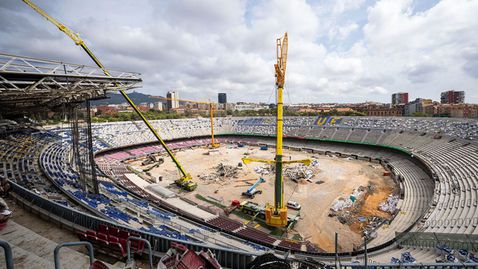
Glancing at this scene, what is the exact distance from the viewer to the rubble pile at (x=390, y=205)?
66.3 feet

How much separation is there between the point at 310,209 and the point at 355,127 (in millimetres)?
32367

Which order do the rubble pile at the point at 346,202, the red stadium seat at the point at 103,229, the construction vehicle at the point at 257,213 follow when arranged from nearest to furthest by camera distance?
the red stadium seat at the point at 103,229, the construction vehicle at the point at 257,213, the rubble pile at the point at 346,202

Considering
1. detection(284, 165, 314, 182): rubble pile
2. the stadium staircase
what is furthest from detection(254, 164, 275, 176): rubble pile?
the stadium staircase

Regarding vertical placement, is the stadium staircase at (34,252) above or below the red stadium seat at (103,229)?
below

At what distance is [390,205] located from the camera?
20906mm

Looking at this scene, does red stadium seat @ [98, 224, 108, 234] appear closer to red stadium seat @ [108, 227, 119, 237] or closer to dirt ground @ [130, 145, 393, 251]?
red stadium seat @ [108, 227, 119, 237]

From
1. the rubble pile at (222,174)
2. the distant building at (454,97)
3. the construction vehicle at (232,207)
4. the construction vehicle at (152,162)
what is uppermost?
the distant building at (454,97)

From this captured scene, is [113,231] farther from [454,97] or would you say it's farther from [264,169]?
[454,97]

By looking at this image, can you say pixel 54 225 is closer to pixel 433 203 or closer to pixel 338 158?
pixel 433 203

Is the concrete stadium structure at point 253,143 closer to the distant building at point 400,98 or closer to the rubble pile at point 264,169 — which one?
the rubble pile at point 264,169

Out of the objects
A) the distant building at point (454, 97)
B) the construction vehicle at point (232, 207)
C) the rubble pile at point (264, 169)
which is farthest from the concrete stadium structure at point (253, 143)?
the distant building at point (454, 97)

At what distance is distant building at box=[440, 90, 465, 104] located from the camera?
371 ft

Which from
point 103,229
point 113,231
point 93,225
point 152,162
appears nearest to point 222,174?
point 152,162

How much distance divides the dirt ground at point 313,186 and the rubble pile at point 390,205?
0.59 metres
